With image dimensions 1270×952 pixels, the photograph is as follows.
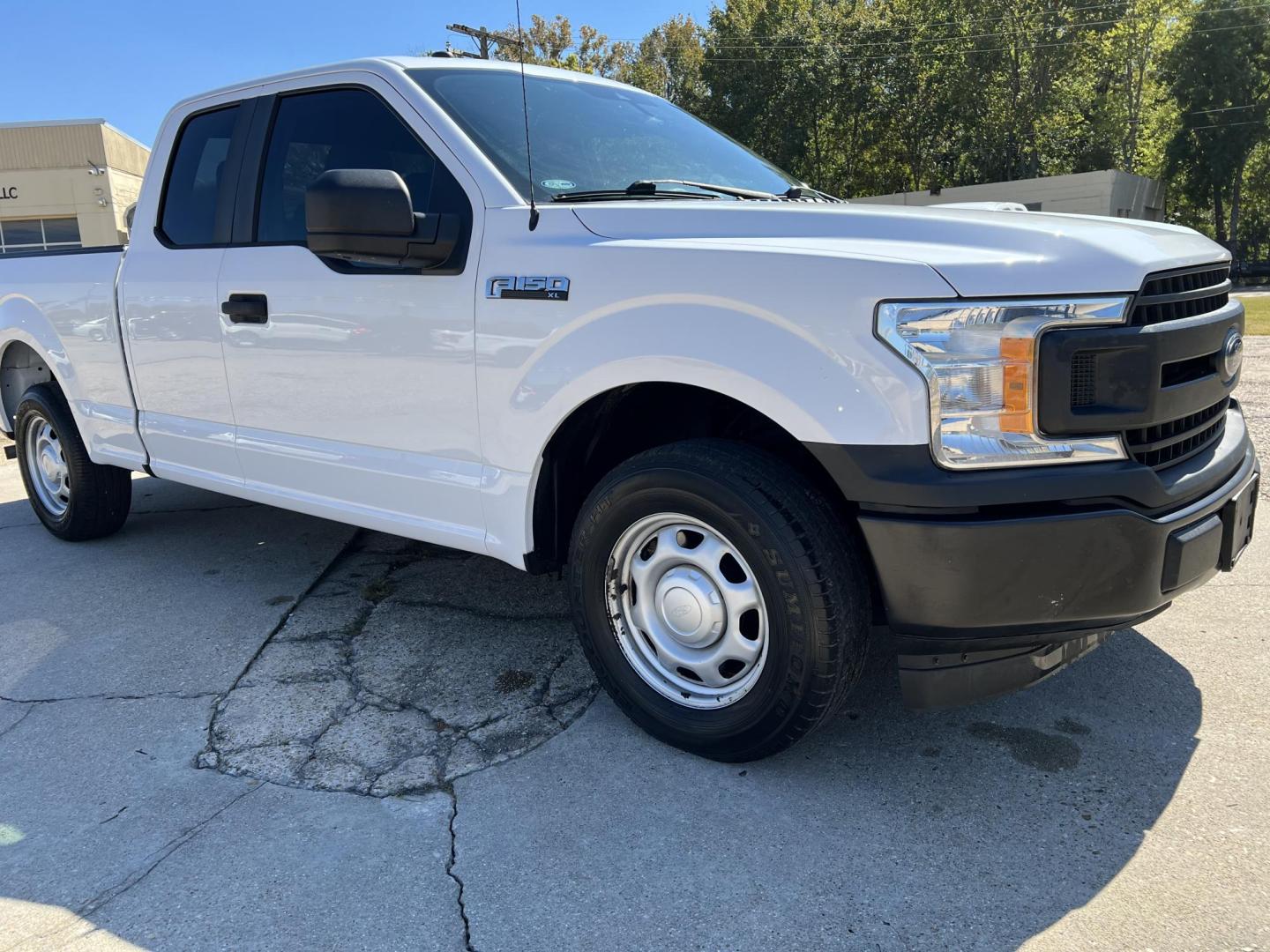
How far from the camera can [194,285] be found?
4035 mm

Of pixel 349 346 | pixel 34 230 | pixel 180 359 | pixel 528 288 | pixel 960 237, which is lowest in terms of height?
pixel 34 230

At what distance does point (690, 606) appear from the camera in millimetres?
2779

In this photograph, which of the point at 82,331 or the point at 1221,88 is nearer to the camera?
the point at 82,331

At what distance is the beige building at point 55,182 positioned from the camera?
1379 inches

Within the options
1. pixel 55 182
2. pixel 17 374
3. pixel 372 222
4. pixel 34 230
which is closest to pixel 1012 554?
pixel 372 222

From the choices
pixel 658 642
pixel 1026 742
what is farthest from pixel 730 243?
pixel 1026 742

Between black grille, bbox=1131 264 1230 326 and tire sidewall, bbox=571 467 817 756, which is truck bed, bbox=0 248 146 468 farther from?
black grille, bbox=1131 264 1230 326

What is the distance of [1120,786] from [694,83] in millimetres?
44048

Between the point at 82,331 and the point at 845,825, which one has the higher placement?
the point at 82,331

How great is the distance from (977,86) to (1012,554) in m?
42.5

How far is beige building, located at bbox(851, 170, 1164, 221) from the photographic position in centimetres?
3553

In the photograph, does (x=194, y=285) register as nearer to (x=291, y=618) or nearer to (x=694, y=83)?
(x=291, y=618)

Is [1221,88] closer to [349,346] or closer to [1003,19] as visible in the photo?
[1003,19]

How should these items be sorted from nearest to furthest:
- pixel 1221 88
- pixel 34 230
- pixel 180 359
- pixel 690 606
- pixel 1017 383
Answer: pixel 1017 383 < pixel 690 606 < pixel 180 359 < pixel 34 230 < pixel 1221 88
